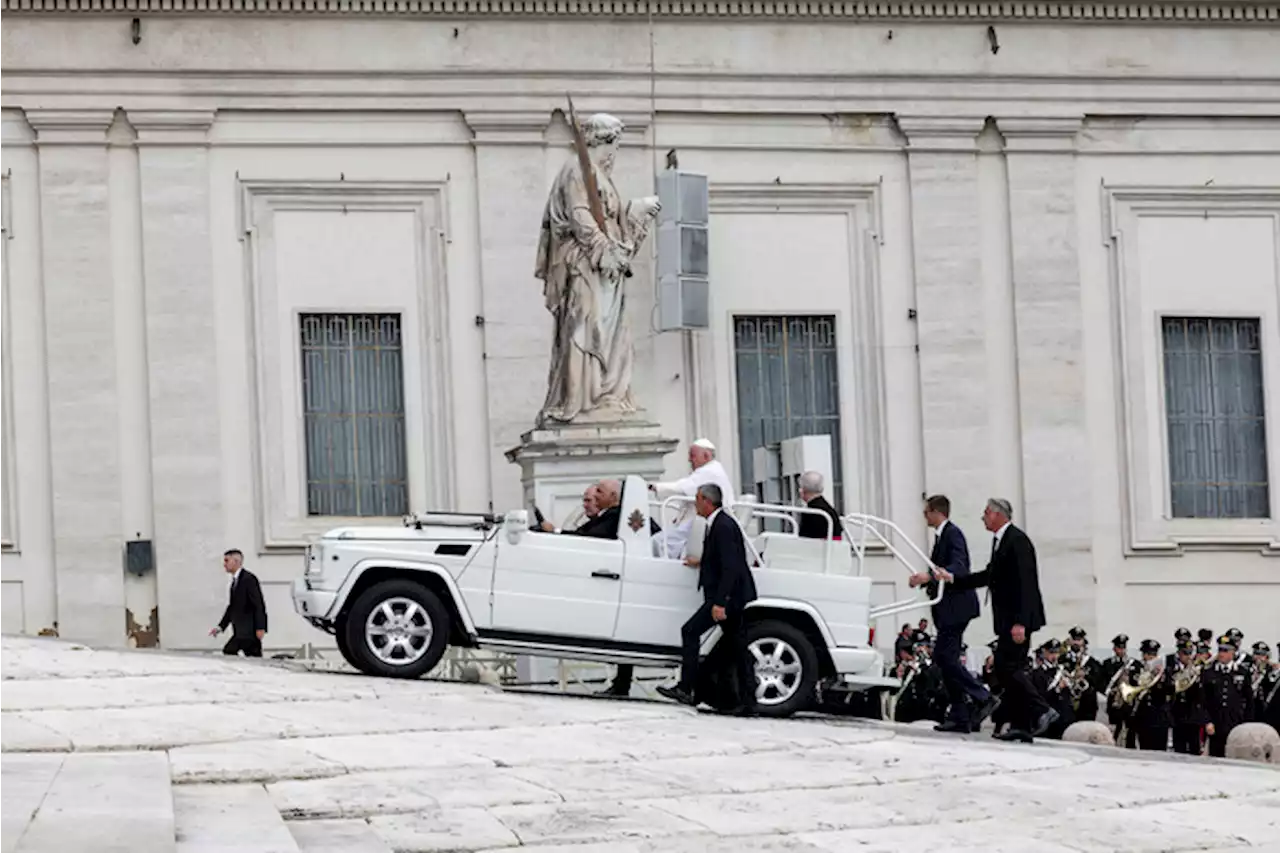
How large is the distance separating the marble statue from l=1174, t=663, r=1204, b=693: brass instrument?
5627mm

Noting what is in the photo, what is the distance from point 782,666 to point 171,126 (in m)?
13.4

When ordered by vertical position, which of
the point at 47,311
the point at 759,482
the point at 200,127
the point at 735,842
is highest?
the point at 200,127

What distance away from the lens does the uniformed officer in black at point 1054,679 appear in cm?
2784

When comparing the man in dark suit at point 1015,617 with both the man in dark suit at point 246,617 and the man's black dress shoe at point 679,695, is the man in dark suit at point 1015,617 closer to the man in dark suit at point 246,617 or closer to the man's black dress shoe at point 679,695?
the man's black dress shoe at point 679,695

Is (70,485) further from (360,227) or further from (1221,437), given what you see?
(1221,437)

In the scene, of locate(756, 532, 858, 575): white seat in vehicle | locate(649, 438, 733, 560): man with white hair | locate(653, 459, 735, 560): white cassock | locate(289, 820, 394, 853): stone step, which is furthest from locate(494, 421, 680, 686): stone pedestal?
locate(289, 820, 394, 853): stone step

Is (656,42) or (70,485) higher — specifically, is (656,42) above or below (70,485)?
above

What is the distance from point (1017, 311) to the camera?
110 feet

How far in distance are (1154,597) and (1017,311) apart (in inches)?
140

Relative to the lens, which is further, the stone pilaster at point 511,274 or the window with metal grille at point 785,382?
the window with metal grille at point 785,382

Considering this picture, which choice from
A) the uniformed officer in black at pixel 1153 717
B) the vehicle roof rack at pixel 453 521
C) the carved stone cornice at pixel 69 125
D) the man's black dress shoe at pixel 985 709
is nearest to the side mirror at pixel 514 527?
the vehicle roof rack at pixel 453 521

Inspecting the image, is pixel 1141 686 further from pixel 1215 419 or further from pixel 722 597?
pixel 722 597

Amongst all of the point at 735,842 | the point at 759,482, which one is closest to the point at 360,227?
the point at 759,482

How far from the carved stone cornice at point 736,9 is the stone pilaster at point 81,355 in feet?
4.37
